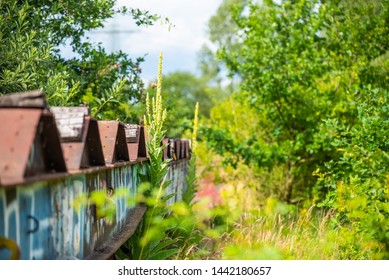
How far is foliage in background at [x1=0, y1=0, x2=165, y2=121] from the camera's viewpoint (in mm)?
5754

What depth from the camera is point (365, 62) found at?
358 inches

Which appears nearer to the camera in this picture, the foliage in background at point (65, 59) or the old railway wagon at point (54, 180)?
the old railway wagon at point (54, 180)

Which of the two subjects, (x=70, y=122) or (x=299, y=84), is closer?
(x=70, y=122)

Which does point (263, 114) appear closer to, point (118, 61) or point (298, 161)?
point (298, 161)

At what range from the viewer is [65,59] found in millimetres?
7742

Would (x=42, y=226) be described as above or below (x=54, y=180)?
below

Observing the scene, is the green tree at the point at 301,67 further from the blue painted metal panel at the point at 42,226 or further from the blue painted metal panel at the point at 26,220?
the blue painted metal panel at the point at 26,220

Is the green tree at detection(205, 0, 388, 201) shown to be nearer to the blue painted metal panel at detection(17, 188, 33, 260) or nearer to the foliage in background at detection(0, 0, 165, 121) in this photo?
the foliage in background at detection(0, 0, 165, 121)

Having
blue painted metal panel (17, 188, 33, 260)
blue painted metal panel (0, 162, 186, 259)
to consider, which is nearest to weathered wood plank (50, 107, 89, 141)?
blue painted metal panel (0, 162, 186, 259)

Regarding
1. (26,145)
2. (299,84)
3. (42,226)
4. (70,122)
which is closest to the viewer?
(26,145)

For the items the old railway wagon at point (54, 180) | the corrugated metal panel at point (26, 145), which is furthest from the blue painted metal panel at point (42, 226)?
the corrugated metal panel at point (26, 145)

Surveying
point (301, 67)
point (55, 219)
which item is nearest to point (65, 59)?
point (301, 67)

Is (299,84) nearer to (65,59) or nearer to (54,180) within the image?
(65,59)

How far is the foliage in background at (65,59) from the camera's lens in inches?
227
